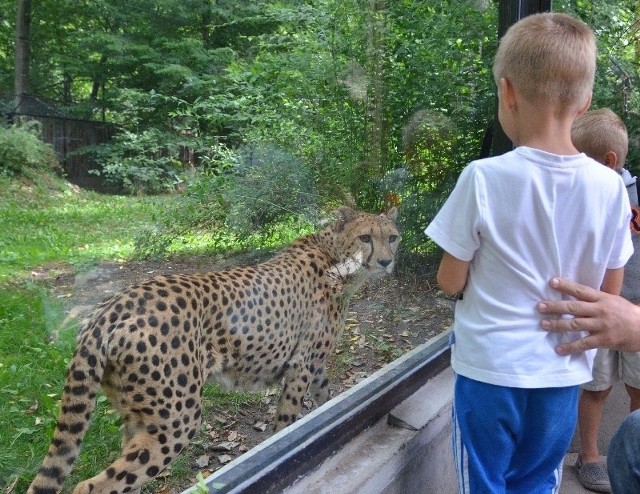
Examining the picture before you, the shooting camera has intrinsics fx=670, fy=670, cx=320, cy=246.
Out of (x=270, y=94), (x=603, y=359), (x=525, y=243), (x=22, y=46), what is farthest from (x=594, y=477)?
(x=22, y=46)

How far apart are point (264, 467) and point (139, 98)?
83cm

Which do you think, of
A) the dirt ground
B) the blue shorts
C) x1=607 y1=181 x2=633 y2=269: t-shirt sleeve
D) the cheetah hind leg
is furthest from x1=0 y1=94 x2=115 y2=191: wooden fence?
x1=607 y1=181 x2=633 y2=269: t-shirt sleeve

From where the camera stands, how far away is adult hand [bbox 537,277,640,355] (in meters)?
1.28

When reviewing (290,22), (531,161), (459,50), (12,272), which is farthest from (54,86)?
(459,50)

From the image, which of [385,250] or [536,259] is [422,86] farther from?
[536,259]

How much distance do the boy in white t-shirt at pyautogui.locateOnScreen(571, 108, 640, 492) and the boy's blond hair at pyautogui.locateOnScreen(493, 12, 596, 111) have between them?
728 mm

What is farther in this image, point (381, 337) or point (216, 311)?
point (381, 337)

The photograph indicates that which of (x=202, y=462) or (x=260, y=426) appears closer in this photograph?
(x=202, y=462)

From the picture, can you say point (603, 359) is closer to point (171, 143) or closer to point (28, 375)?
point (171, 143)

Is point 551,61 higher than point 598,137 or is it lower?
higher

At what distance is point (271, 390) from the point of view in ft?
6.40

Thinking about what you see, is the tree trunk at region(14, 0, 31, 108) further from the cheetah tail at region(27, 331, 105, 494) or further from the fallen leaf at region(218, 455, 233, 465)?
the fallen leaf at region(218, 455, 233, 465)

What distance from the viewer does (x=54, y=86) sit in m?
1.18

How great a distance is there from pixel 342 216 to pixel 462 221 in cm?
71
